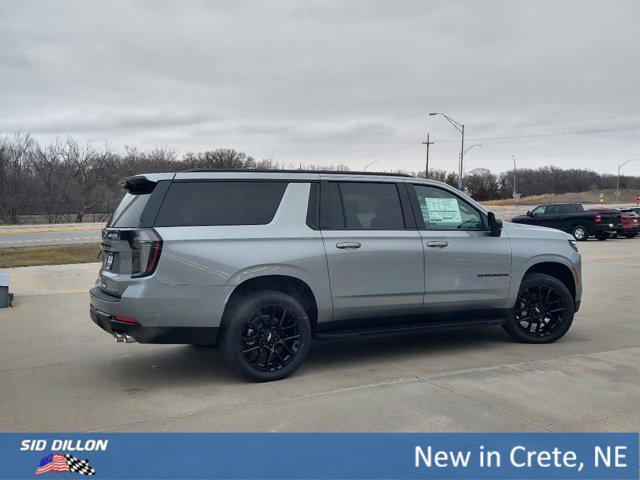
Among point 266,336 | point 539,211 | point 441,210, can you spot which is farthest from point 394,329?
point 539,211

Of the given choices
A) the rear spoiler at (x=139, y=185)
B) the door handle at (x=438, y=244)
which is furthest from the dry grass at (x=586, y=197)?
the rear spoiler at (x=139, y=185)

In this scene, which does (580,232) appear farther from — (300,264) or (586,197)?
(586,197)

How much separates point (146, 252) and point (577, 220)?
27.1 meters

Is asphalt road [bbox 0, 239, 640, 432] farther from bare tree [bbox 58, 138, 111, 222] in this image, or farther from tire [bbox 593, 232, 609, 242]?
bare tree [bbox 58, 138, 111, 222]

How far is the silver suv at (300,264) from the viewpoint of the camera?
5.04 metres

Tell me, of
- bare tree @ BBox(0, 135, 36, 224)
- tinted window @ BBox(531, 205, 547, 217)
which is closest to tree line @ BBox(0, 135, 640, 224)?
bare tree @ BBox(0, 135, 36, 224)

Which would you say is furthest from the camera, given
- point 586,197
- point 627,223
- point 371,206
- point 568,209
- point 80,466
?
point 586,197

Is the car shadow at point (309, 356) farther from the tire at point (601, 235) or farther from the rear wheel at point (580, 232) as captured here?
the tire at point (601, 235)

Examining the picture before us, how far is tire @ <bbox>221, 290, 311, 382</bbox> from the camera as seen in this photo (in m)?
5.17

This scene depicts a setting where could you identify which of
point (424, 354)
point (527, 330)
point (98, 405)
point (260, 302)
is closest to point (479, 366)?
point (424, 354)

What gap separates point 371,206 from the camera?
602cm

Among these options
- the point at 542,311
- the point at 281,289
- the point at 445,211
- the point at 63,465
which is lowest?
the point at 63,465

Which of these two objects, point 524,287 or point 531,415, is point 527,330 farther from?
point 531,415

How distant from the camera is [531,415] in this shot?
4.42m
